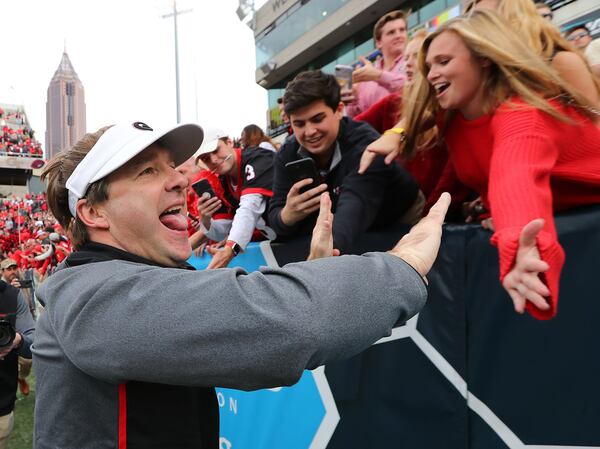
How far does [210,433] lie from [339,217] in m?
1.00

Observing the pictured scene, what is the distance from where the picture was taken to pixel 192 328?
0.84 meters

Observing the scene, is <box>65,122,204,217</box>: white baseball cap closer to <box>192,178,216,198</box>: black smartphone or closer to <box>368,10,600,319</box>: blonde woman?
<box>368,10,600,319</box>: blonde woman

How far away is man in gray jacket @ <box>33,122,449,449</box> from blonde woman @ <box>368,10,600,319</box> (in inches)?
8.4

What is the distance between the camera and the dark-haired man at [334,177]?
1959mm

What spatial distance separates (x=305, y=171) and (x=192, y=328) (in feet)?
4.57

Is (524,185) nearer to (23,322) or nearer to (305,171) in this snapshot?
(305,171)

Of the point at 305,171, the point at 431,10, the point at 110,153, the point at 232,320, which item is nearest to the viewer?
the point at 232,320

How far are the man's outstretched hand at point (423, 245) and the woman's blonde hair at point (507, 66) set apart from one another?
55cm

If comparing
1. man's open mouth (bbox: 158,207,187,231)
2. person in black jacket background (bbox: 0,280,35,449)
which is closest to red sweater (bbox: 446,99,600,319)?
man's open mouth (bbox: 158,207,187,231)

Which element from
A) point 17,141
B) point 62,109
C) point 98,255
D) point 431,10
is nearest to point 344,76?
point 98,255

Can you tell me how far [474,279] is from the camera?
5.35 feet

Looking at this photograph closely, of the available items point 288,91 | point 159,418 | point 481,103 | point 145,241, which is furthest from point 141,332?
point 288,91

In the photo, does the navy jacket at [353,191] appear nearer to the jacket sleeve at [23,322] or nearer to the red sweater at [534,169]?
the red sweater at [534,169]

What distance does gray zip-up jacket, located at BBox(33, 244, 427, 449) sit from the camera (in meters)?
0.84
